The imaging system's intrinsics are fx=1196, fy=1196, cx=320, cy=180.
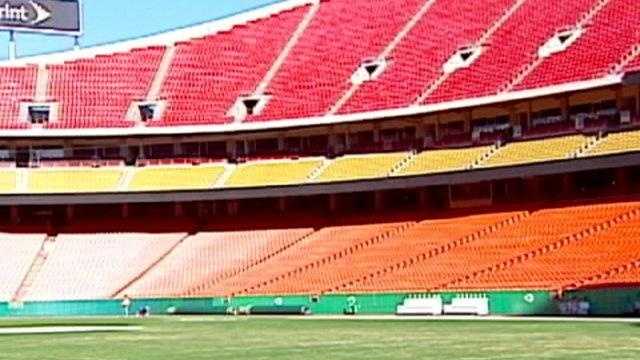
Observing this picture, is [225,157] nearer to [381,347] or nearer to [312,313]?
[312,313]

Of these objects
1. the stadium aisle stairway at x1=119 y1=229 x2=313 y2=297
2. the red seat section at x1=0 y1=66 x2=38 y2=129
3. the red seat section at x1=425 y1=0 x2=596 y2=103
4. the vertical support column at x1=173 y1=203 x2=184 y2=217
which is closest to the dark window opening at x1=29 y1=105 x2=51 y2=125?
the red seat section at x1=0 y1=66 x2=38 y2=129

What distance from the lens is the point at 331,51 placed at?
7225 centimetres

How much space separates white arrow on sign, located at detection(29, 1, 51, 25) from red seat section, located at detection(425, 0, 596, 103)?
100 ft

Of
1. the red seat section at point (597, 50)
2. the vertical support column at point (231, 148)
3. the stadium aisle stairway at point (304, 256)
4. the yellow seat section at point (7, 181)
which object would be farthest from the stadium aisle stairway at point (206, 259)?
the red seat section at point (597, 50)

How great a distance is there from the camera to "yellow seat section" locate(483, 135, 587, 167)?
176 ft

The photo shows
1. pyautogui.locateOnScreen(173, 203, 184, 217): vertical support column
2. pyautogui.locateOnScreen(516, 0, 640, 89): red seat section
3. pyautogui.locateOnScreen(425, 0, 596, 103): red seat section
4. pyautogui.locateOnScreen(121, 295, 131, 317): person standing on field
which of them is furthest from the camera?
pyautogui.locateOnScreen(173, 203, 184, 217): vertical support column

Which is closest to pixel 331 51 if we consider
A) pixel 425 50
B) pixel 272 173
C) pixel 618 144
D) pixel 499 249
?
pixel 425 50

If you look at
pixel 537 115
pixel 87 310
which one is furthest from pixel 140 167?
pixel 537 115

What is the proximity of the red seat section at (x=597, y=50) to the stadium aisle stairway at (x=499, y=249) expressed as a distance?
639cm

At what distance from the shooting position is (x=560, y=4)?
211 ft

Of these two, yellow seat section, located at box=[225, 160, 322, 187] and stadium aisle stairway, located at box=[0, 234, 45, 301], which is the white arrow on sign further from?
yellow seat section, located at box=[225, 160, 322, 187]

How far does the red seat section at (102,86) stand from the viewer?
70000 mm

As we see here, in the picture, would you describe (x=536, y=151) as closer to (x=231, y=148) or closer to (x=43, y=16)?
(x=231, y=148)

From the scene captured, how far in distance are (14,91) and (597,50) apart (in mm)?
35957
